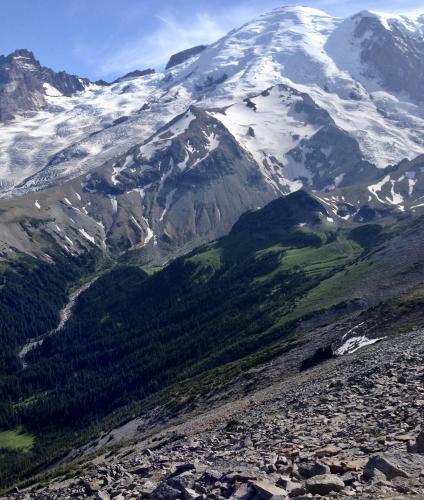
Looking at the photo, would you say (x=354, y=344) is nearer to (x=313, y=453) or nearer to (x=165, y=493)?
(x=313, y=453)

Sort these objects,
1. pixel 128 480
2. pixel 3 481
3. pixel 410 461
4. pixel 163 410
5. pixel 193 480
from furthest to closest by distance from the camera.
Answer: pixel 3 481
pixel 163 410
pixel 128 480
pixel 193 480
pixel 410 461

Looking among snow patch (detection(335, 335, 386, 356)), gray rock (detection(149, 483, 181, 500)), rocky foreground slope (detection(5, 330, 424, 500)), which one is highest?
gray rock (detection(149, 483, 181, 500))

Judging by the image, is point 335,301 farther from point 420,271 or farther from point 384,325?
point 384,325

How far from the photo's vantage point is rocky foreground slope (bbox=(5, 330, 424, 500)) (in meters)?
26.3

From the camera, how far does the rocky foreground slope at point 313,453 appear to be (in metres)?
26.3

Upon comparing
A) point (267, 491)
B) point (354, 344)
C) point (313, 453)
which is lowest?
point (354, 344)

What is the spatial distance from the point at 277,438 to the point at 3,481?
392ft

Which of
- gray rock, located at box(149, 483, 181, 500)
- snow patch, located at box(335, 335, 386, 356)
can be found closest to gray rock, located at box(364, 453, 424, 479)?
gray rock, located at box(149, 483, 181, 500)

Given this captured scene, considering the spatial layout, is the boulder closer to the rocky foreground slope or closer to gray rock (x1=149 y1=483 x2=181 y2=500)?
the rocky foreground slope

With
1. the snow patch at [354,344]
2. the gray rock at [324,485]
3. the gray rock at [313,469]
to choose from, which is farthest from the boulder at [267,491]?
the snow patch at [354,344]

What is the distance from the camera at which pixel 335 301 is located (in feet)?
629

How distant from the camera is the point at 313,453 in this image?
32156 mm

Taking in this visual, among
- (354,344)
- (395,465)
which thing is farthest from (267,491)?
(354,344)

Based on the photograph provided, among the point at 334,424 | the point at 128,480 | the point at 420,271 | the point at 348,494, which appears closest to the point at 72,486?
the point at 128,480
